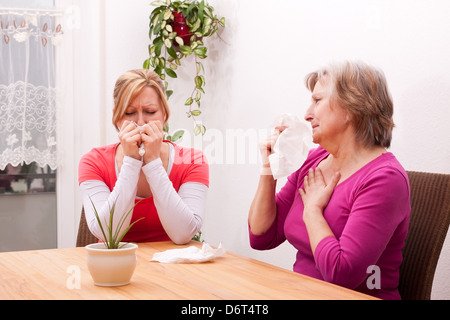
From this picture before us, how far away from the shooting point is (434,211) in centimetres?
151

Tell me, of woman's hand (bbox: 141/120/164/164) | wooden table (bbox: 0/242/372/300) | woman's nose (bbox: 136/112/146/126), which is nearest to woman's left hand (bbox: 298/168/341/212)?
wooden table (bbox: 0/242/372/300)

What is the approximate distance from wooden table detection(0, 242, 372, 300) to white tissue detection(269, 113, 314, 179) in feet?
1.02

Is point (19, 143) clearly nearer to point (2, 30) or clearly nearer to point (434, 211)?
point (2, 30)

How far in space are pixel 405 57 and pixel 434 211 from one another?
759 mm

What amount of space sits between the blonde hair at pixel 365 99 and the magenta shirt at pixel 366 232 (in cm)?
8

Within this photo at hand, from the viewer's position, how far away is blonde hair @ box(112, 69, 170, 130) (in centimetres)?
196

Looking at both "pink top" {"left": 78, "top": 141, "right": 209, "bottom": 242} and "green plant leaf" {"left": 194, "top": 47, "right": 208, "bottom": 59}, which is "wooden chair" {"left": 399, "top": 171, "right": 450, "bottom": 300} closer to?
"pink top" {"left": 78, "top": 141, "right": 209, "bottom": 242}

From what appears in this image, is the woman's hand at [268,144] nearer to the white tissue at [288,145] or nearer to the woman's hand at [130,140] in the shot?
the white tissue at [288,145]

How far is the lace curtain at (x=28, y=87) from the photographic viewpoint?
3436mm

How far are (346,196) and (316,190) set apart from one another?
117 mm

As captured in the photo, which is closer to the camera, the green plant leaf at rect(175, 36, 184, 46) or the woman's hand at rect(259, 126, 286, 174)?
the woman's hand at rect(259, 126, 286, 174)

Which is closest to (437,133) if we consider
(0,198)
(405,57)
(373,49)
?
(405,57)

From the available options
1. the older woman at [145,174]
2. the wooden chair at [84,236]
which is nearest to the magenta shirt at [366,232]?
the older woman at [145,174]

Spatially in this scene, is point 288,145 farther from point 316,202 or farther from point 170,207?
point 170,207
